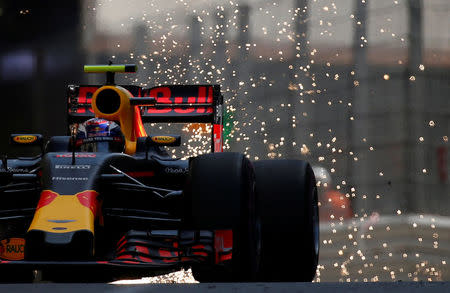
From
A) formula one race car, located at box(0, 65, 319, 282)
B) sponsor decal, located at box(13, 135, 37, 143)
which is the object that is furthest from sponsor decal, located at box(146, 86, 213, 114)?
sponsor decal, located at box(13, 135, 37, 143)

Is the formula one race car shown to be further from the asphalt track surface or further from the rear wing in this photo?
the asphalt track surface

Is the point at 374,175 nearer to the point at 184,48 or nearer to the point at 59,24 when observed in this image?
the point at 184,48

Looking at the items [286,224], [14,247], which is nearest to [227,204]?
[286,224]

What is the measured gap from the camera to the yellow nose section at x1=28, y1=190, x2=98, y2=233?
16.1ft

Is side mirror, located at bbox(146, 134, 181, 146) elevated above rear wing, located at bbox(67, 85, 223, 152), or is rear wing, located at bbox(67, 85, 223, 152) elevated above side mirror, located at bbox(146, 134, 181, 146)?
rear wing, located at bbox(67, 85, 223, 152)

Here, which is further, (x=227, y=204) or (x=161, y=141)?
(x=161, y=141)

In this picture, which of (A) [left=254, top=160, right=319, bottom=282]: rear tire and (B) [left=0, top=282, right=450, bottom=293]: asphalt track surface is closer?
(B) [left=0, top=282, right=450, bottom=293]: asphalt track surface

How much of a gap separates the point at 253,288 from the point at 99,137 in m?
2.92

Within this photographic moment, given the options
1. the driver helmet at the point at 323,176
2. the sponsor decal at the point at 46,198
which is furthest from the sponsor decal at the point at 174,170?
the driver helmet at the point at 323,176

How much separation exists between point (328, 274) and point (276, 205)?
6.57m

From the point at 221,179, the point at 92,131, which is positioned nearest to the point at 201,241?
the point at 221,179

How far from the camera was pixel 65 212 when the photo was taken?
500 cm

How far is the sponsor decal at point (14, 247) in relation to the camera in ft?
18.0

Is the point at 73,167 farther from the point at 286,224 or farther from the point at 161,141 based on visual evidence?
the point at 286,224
